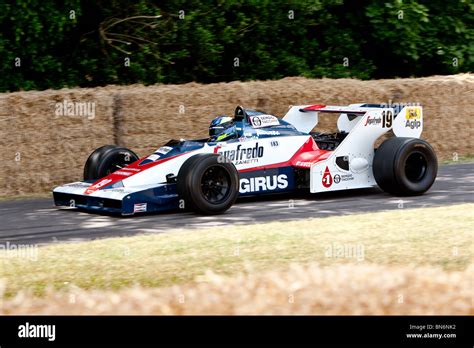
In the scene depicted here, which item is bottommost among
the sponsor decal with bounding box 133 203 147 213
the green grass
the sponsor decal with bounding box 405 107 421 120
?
the green grass

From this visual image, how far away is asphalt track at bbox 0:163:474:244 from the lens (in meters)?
10.9

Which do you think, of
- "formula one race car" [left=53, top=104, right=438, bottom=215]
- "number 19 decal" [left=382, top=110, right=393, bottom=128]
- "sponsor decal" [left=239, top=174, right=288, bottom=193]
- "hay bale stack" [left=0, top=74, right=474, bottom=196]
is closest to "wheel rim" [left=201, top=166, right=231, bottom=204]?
"formula one race car" [left=53, top=104, right=438, bottom=215]

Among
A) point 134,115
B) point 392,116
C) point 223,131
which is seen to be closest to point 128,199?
point 223,131

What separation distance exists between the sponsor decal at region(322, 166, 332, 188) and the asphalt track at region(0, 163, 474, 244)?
250 mm

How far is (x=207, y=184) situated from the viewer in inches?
473

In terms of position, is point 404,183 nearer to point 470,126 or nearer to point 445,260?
point 445,260

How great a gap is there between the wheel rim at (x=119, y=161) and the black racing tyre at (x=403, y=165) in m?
3.47

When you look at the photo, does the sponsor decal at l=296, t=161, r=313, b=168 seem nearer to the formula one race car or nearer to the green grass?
the formula one race car

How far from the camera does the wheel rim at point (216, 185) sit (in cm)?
1198

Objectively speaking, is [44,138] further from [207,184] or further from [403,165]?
[403,165]

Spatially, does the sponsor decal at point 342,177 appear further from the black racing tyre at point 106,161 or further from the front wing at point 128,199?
the black racing tyre at point 106,161

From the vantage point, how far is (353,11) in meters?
23.7

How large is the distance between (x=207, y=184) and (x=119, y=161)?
6.37 ft

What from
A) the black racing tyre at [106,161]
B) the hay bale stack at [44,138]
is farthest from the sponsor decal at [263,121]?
the hay bale stack at [44,138]
